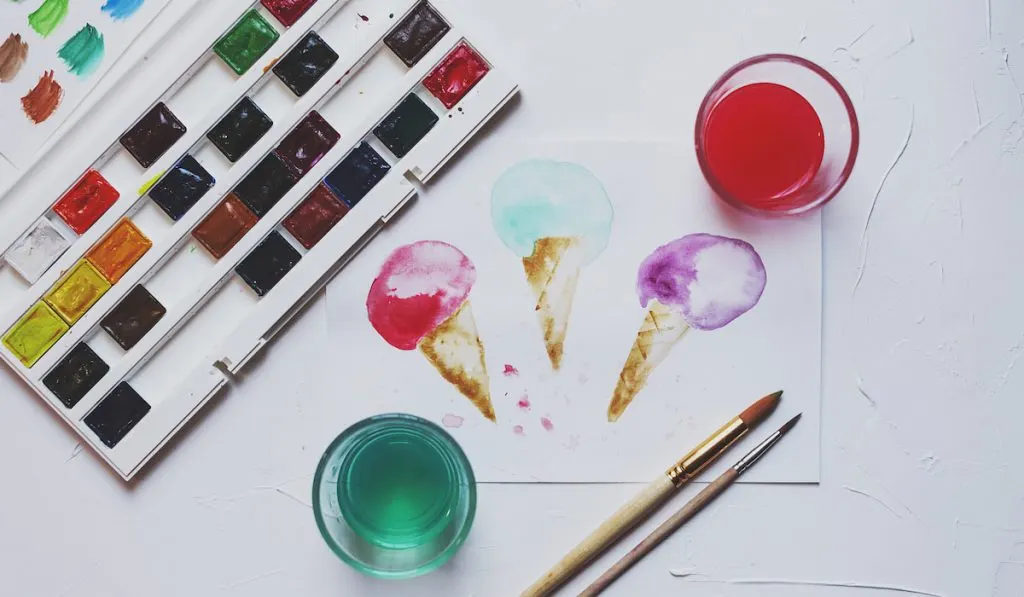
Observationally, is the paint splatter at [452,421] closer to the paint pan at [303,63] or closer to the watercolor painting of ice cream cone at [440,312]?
the watercolor painting of ice cream cone at [440,312]

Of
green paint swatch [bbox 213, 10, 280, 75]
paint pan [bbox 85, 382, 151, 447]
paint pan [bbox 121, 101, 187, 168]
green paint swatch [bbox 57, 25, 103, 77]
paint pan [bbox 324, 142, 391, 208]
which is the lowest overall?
paint pan [bbox 85, 382, 151, 447]

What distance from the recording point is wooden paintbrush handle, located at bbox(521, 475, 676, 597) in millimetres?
692

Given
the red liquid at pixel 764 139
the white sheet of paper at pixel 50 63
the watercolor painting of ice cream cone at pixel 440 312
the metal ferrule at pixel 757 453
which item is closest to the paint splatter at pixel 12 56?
the white sheet of paper at pixel 50 63

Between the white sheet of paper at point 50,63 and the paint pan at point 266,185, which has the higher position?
the white sheet of paper at point 50,63

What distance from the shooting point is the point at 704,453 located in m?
0.69

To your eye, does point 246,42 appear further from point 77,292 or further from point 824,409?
point 824,409

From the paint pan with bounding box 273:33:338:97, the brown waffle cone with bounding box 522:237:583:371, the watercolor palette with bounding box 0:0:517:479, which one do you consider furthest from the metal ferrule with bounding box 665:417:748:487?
the paint pan with bounding box 273:33:338:97

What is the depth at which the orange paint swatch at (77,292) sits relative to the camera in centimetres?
69

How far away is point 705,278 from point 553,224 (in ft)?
0.41

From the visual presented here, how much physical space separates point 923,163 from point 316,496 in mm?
526

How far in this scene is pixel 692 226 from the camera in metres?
0.71

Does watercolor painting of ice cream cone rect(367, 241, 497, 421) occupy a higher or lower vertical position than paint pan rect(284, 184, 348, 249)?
lower

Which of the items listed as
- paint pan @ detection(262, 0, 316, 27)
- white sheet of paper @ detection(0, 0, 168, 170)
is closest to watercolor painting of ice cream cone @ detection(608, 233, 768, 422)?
paint pan @ detection(262, 0, 316, 27)

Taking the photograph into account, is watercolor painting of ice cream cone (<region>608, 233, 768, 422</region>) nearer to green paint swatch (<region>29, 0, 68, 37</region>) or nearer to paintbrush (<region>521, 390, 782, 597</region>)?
paintbrush (<region>521, 390, 782, 597</region>)
